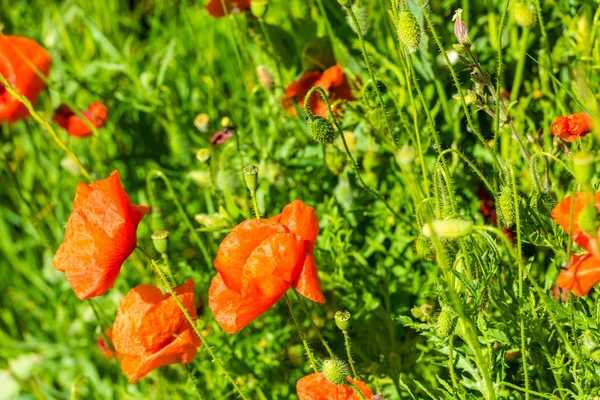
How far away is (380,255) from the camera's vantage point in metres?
1.86

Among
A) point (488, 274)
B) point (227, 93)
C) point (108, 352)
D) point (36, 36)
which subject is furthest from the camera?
point (36, 36)

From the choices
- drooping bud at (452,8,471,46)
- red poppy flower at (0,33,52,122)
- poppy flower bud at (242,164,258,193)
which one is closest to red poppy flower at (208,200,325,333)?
poppy flower bud at (242,164,258,193)

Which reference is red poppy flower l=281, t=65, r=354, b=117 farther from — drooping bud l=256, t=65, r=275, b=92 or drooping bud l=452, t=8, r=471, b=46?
drooping bud l=452, t=8, r=471, b=46

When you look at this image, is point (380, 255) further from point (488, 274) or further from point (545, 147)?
point (488, 274)

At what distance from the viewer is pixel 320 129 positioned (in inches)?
55.2

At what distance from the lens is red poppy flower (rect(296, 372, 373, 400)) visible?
123 cm

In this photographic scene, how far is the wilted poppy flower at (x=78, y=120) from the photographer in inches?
87.9

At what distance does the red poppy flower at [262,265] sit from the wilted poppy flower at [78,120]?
1.12m

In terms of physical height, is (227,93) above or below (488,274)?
below

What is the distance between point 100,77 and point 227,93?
50 centimetres

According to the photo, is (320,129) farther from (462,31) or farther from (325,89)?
(325,89)

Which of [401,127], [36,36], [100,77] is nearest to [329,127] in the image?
[401,127]

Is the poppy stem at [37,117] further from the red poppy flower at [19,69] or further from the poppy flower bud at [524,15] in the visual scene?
the poppy flower bud at [524,15]

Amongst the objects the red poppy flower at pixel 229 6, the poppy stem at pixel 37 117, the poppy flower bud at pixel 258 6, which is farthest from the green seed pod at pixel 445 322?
the red poppy flower at pixel 229 6
